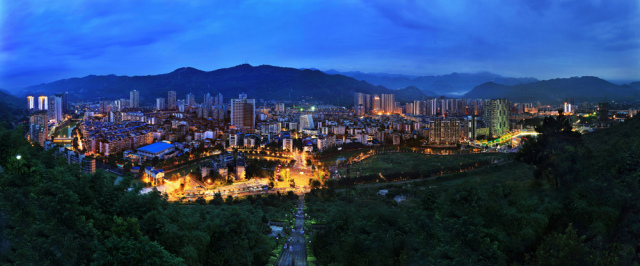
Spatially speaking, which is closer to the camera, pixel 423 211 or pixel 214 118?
pixel 423 211

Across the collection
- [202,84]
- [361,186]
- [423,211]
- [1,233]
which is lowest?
[361,186]

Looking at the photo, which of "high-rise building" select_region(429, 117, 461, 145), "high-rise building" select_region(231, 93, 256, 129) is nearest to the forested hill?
"high-rise building" select_region(231, 93, 256, 129)

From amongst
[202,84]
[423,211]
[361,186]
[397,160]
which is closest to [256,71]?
[202,84]

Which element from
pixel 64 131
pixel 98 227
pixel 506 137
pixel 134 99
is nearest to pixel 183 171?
pixel 98 227

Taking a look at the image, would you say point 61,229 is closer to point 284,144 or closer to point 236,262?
point 236,262

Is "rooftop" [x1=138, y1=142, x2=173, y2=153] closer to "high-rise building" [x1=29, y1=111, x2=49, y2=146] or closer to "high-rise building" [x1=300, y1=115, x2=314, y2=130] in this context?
"high-rise building" [x1=29, y1=111, x2=49, y2=146]

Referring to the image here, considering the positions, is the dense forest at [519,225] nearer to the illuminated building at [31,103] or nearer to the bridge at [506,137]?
the bridge at [506,137]

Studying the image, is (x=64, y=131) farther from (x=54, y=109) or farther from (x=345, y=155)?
(x=345, y=155)

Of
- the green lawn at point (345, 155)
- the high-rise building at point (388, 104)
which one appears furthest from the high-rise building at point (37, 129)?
the high-rise building at point (388, 104)
